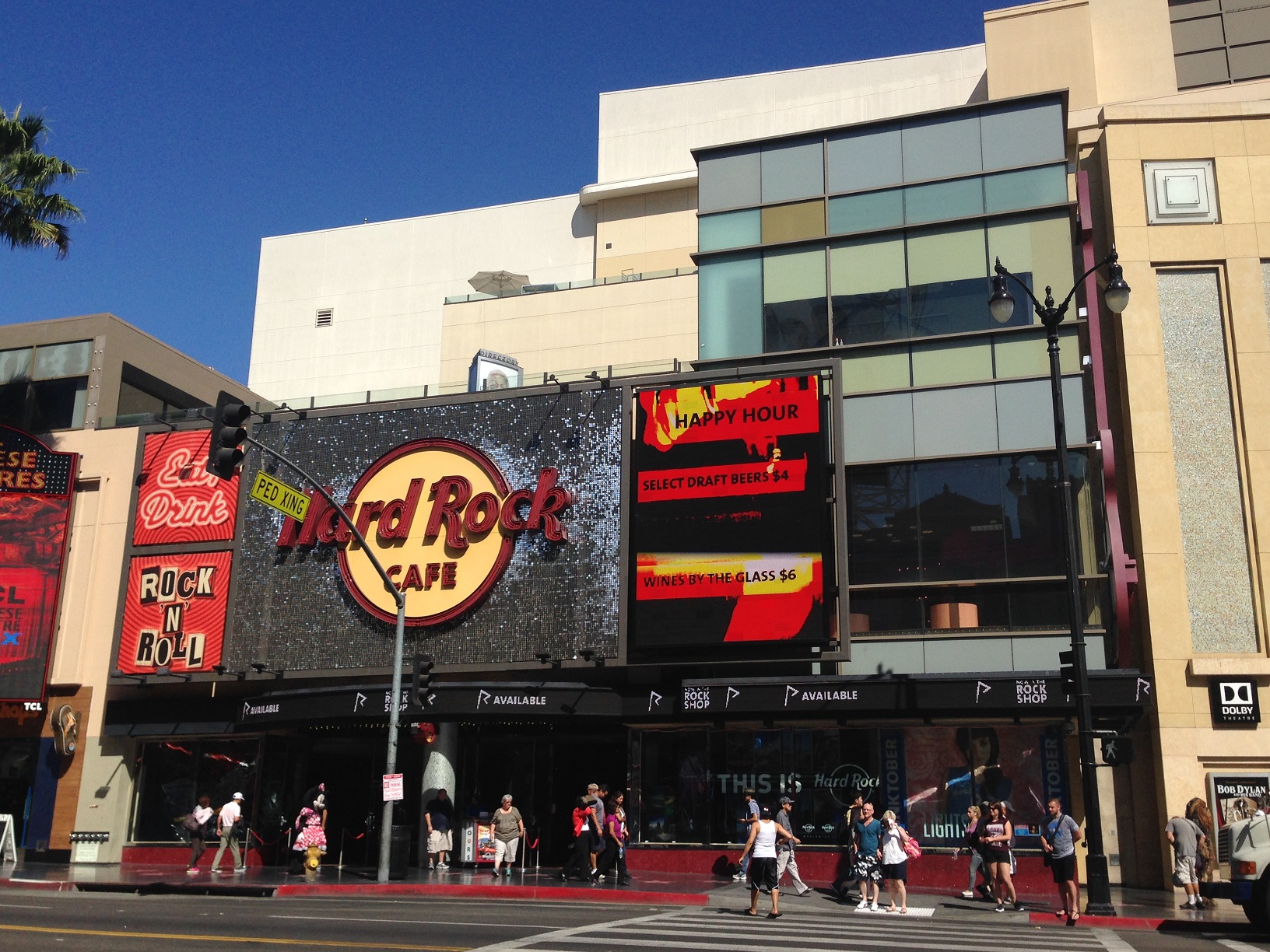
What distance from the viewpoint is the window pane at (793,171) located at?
32219 millimetres

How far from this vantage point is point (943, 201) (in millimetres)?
30844

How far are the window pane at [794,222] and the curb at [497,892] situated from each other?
17.0 meters

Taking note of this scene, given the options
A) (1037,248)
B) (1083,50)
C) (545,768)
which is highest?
(1083,50)

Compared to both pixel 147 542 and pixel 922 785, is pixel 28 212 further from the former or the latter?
pixel 922 785

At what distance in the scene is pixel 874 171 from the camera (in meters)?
31.7

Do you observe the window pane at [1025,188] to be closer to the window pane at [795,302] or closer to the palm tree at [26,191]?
the window pane at [795,302]

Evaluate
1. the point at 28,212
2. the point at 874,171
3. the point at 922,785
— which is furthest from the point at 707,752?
the point at 28,212

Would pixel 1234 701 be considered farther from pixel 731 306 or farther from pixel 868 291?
pixel 731 306

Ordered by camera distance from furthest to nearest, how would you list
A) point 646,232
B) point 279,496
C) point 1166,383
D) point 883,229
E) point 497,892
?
point 646,232 < point 883,229 < point 1166,383 < point 279,496 < point 497,892

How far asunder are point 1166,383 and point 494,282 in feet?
97.0

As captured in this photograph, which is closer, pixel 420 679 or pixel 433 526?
pixel 420 679

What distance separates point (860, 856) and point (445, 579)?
1318cm

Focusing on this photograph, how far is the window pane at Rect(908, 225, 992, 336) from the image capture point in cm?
2988

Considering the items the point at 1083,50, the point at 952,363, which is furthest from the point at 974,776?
the point at 1083,50
